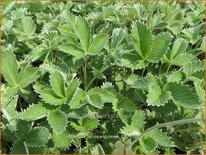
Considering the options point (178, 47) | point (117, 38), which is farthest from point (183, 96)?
point (117, 38)

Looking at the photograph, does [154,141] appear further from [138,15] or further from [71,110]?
[138,15]

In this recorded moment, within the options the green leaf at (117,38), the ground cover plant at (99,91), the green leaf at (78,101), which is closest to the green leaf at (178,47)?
the ground cover plant at (99,91)

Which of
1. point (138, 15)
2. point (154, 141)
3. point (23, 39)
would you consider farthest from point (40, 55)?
point (154, 141)

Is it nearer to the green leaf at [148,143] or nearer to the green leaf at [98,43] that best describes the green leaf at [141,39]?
the green leaf at [98,43]

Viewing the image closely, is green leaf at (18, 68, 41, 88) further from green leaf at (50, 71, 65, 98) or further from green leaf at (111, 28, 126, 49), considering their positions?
green leaf at (111, 28, 126, 49)

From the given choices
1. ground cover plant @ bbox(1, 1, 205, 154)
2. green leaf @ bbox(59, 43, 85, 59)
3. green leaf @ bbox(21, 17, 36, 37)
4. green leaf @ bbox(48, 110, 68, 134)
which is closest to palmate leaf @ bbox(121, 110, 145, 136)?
ground cover plant @ bbox(1, 1, 205, 154)

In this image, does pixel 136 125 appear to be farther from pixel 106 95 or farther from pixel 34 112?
pixel 34 112
